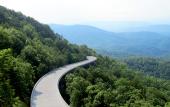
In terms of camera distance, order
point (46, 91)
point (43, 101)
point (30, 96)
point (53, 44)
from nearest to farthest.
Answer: point (43, 101), point (30, 96), point (46, 91), point (53, 44)

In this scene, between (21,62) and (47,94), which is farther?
(21,62)

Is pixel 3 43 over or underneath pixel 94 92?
over

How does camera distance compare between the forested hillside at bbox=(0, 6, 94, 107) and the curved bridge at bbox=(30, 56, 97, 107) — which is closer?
the forested hillside at bbox=(0, 6, 94, 107)

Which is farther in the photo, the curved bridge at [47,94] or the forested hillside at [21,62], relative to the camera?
the curved bridge at [47,94]

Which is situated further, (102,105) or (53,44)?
(53,44)

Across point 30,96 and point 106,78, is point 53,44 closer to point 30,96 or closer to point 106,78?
point 106,78

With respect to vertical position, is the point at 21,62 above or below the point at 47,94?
above

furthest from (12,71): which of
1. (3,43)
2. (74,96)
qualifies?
(3,43)

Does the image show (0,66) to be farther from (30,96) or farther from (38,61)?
(38,61)

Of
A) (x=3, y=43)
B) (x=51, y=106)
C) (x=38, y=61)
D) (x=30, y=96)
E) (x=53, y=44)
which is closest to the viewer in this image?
(x=51, y=106)
